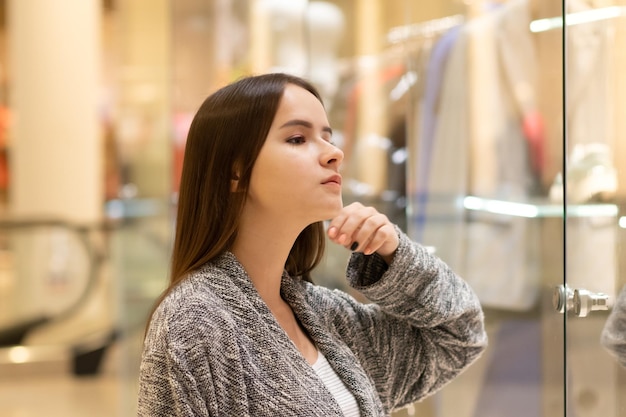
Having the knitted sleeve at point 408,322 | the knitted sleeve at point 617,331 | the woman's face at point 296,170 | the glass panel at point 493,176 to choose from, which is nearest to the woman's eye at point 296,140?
the woman's face at point 296,170

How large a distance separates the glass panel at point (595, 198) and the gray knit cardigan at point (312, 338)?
0.60 feet

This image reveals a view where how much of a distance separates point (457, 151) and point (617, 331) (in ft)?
3.47

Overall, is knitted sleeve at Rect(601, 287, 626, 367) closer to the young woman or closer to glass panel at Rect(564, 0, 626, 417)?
glass panel at Rect(564, 0, 626, 417)

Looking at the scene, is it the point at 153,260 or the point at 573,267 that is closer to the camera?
the point at 573,267

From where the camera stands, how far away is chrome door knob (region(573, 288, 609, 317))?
1.40 meters

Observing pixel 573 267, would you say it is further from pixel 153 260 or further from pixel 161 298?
pixel 153 260

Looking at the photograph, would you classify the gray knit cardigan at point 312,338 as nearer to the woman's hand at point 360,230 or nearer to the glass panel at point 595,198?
the woman's hand at point 360,230

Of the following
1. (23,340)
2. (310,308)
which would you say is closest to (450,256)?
(310,308)

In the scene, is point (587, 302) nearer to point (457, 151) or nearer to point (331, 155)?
point (331, 155)

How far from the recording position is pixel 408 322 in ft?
4.80

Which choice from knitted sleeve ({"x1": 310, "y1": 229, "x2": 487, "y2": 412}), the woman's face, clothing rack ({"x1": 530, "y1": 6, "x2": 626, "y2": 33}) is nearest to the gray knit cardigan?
knitted sleeve ({"x1": 310, "y1": 229, "x2": 487, "y2": 412})

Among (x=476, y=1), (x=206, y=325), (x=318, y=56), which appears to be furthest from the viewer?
(x=318, y=56)

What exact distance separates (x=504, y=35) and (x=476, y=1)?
13 centimetres

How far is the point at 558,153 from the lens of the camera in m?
2.24
